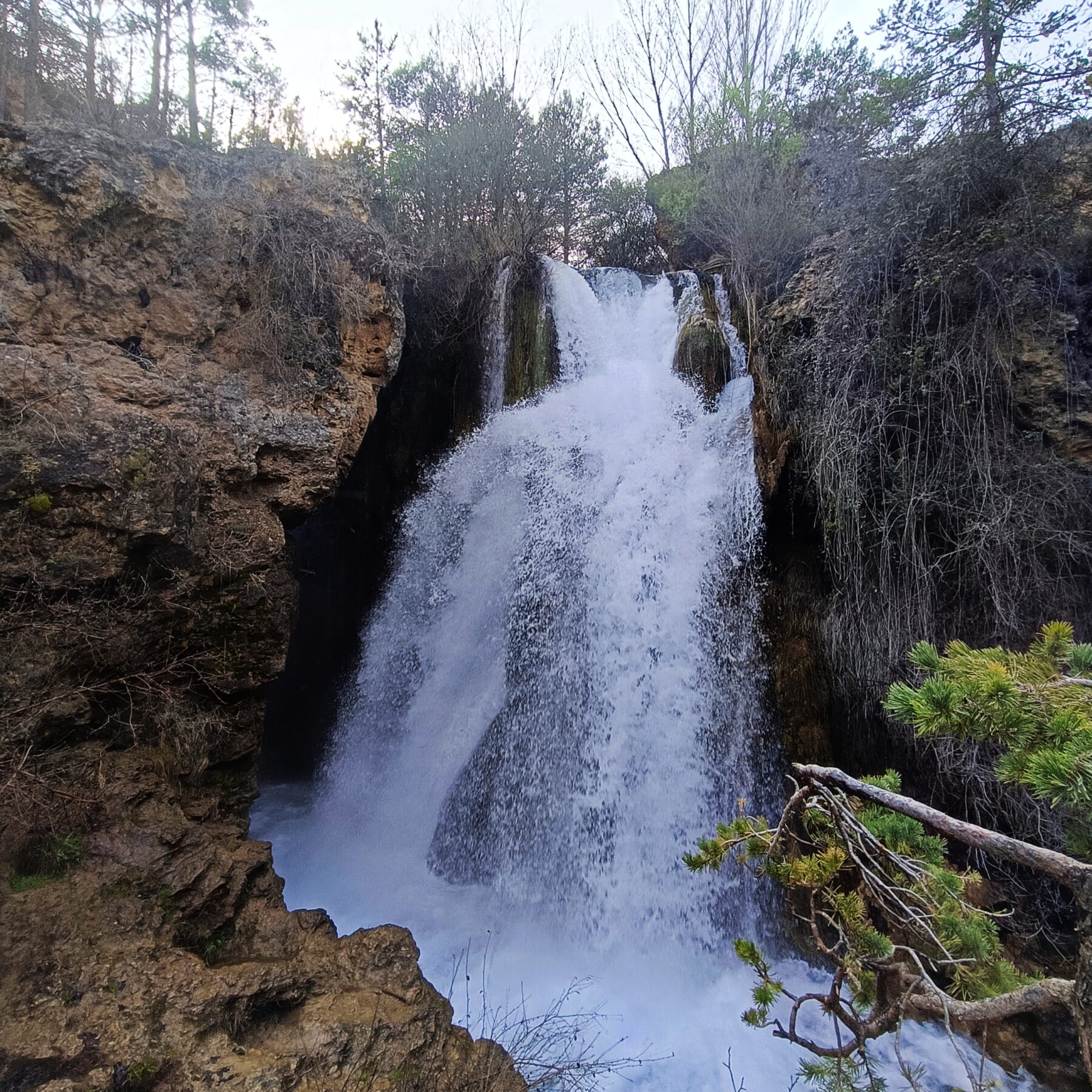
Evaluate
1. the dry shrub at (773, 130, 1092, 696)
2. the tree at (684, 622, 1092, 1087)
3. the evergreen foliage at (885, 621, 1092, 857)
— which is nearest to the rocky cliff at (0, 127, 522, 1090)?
the tree at (684, 622, 1092, 1087)

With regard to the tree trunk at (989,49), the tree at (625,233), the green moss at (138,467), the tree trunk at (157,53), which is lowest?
the green moss at (138,467)

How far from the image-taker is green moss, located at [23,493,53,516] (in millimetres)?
3402

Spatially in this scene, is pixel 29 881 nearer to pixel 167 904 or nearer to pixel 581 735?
pixel 167 904

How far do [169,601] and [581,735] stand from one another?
3.14m

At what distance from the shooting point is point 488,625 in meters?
6.00

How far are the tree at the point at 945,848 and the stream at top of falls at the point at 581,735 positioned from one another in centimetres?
232

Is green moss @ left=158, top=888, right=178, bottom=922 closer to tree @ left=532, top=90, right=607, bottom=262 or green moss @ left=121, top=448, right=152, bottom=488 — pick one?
green moss @ left=121, top=448, right=152, bottom=488

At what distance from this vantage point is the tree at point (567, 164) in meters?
8.34

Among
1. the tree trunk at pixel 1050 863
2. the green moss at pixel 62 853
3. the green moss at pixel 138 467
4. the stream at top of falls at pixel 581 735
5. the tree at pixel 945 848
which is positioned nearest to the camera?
the tree trunk at pixel 1050 863

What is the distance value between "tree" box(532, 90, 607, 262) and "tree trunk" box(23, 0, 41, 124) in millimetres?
5287

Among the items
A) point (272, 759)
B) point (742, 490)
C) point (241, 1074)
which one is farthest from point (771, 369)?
point (272, 759)

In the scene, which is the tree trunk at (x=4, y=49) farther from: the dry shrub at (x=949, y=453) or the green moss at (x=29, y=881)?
the dry shrub at (x=949, y=453)

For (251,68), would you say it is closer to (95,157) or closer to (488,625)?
(95,157)

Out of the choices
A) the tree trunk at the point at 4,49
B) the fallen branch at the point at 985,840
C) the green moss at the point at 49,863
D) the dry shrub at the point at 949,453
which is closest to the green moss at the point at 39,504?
the green moss at the point at 49,863
